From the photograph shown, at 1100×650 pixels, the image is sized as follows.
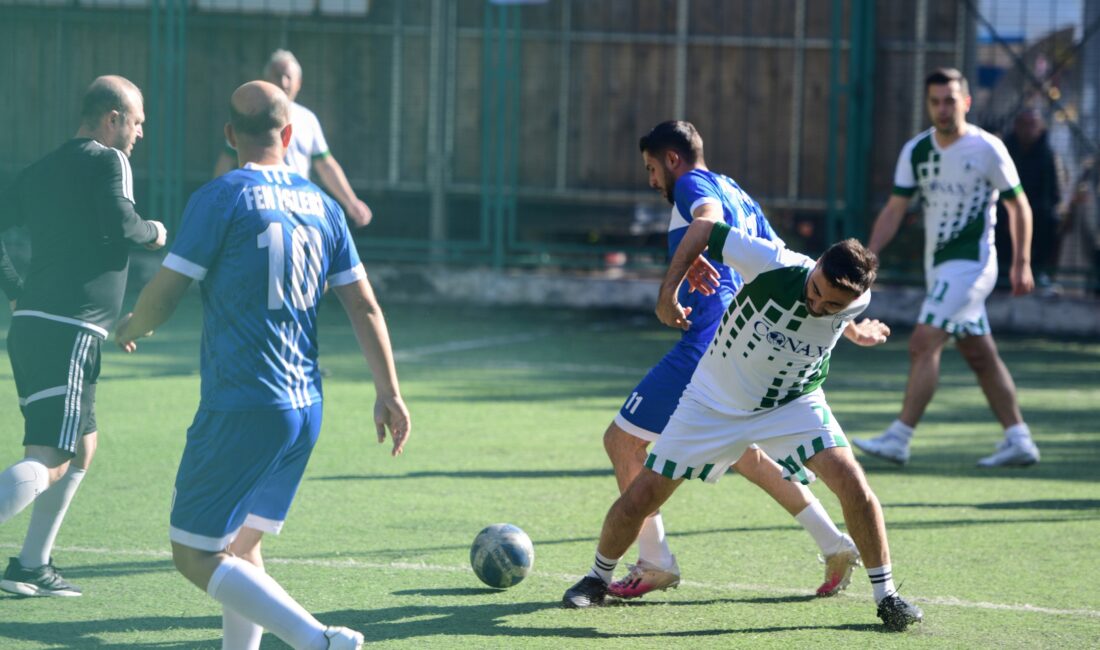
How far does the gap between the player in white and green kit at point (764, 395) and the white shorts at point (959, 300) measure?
3219mm

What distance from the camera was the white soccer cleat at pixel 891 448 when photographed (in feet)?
27.3

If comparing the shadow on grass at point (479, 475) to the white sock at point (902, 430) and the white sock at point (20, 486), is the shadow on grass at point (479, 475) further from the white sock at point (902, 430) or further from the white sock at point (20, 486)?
the white sock at point (20, 486)

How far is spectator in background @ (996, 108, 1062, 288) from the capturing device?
14.9 metres

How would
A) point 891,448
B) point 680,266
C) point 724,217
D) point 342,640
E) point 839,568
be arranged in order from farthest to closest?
point 891,448 → point 839,568 → point 724,217 → point 680,266 → point 342,640

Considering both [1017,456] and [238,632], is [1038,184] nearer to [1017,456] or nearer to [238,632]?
[1017,456]

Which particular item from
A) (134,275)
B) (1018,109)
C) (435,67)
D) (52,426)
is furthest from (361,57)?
(52,426)

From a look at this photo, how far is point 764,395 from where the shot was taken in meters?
5.20

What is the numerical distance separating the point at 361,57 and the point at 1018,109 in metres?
7.44

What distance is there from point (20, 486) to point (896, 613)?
3.05 m

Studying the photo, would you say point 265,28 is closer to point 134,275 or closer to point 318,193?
point 134,275

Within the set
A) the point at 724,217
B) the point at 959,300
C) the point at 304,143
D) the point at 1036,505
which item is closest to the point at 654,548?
the point at 724,217

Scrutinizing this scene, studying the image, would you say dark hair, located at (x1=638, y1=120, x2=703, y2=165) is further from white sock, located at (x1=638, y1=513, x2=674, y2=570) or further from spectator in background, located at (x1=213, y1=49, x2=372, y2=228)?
spectator in background, located at (x1=213, y1=49, x2=372, y2=228)

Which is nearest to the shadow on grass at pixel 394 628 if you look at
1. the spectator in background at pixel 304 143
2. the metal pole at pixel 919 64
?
the spectator in background at pixel 304 143

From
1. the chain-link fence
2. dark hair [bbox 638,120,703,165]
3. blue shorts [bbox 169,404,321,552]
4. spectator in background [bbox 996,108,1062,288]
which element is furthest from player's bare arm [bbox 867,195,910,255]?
the chain-link fence
